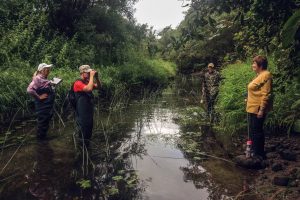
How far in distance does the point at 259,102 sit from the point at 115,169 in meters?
2.88

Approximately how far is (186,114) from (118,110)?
2454 millimetres

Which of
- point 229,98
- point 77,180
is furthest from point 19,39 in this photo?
point 77,180

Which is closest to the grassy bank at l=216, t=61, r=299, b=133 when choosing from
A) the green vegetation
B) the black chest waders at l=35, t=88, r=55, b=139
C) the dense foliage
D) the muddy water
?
the dense foliage

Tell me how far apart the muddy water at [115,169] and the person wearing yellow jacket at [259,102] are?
67 cm

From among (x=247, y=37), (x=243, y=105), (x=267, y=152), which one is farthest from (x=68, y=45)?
(x=247, y=37)

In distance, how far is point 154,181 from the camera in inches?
229

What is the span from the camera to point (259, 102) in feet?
20.2

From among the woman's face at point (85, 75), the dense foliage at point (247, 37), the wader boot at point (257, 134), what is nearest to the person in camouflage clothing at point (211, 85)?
the dense foliage at point (247, 37)

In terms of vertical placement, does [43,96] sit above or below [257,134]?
above

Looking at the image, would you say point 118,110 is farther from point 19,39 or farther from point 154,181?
point 154,181

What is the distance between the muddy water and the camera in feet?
17.1

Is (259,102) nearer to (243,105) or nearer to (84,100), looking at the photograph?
(243,105)

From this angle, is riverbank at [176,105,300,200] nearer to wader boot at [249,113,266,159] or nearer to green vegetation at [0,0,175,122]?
wader boot at [249,113,266,159]

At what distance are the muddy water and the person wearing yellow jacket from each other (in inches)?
26.6
